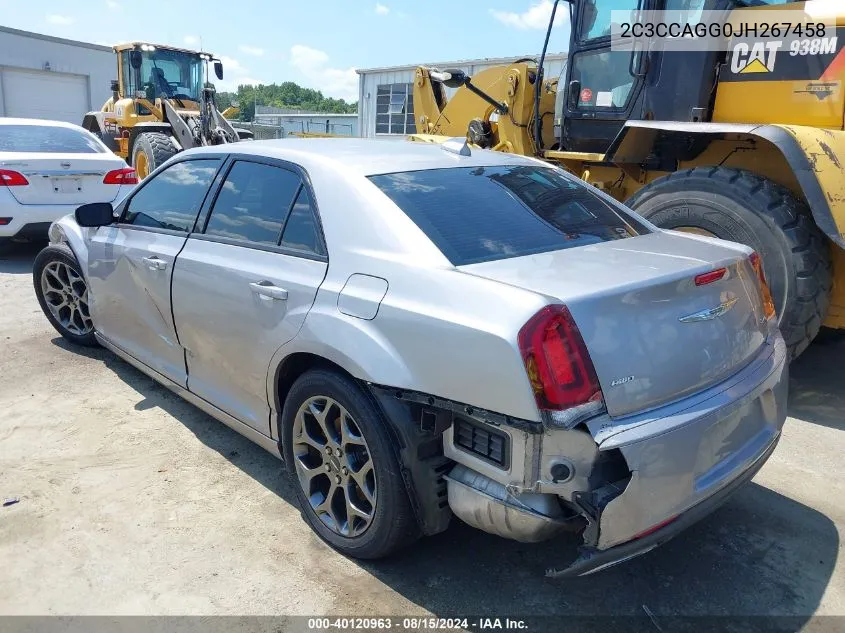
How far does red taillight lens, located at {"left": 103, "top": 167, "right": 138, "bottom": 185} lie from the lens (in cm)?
759

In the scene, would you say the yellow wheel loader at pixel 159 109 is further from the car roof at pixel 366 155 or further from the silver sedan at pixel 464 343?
the silver sedan at pixel 464 343

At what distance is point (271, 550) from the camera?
8.89ft

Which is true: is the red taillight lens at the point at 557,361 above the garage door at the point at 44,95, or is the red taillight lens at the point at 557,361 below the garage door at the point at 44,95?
below

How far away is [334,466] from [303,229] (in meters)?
1.02

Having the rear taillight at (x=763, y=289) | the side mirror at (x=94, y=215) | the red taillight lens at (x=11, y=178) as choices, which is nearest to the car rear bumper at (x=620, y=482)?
the rear taillight at (x=763, y=289)

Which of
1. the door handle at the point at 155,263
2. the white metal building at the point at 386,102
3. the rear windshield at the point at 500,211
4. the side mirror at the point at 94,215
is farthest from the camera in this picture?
the white metal building at the point at 386,102

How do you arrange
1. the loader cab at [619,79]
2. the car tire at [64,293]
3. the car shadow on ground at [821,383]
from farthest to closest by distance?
1. the loader cab at [619,79]
2. the car tire at [64,293]
3. the car shadow on ground at [821,383]

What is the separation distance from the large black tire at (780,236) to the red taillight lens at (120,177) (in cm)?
641

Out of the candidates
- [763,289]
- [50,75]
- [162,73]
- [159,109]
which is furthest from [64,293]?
[50,75]

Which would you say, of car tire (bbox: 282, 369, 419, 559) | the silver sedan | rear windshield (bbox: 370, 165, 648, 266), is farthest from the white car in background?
rear windshield (bbox: 370, 165, 648, 266)

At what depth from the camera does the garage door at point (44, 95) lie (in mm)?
26141

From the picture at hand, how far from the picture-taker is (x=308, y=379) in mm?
2627

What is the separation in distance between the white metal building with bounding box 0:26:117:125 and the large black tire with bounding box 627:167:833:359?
2888cm

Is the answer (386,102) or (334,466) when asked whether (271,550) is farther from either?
(386,102)
